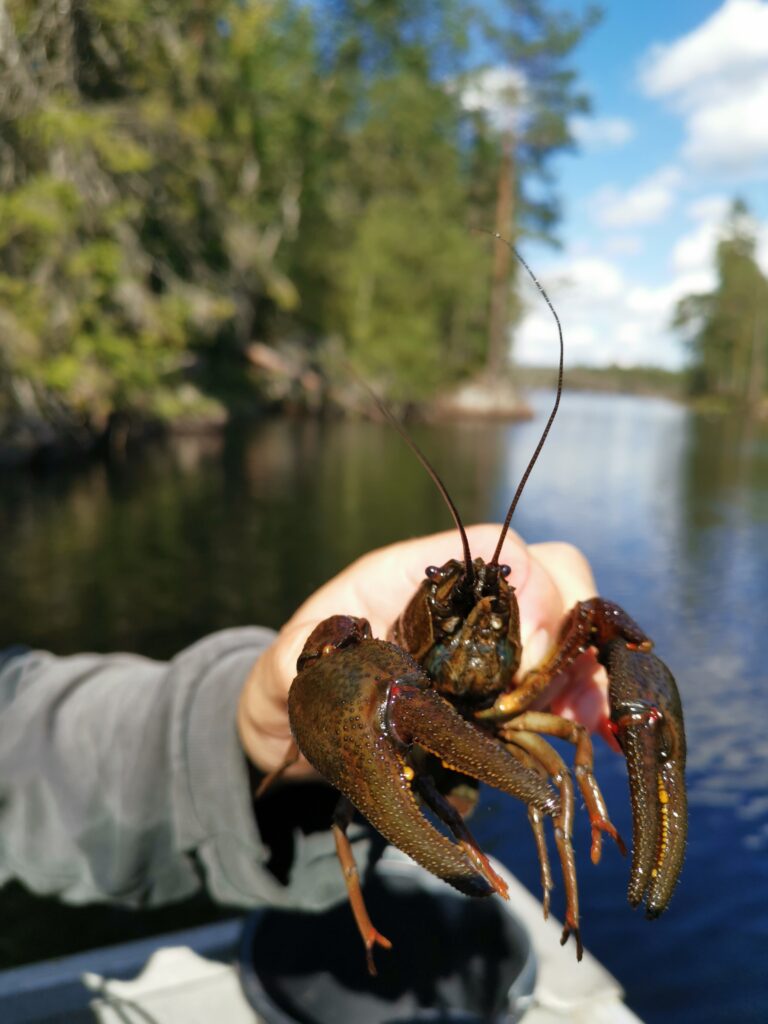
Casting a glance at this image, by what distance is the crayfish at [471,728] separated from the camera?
1822 mm

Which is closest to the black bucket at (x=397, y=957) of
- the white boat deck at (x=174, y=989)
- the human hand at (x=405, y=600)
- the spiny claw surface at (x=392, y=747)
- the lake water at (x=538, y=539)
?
the white boat deck at (x=174, y=989)

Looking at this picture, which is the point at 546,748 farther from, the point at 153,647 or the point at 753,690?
the point at 153,647

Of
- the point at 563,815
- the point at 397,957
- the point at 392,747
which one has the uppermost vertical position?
the point at 392,747

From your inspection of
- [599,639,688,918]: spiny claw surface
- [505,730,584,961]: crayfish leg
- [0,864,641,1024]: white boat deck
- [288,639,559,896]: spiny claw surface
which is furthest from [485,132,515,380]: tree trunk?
[288,639,559,896]: spiny claw surface

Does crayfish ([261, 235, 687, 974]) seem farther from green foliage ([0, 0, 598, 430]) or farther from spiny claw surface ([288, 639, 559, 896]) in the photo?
green foliage ([0, 0, 598, 430])

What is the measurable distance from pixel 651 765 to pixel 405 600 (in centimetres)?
96

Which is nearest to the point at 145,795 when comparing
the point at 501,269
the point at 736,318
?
the point at 501,269

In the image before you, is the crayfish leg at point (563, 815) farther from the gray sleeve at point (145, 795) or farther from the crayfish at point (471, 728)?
the gray sleeve at point (145, 795)

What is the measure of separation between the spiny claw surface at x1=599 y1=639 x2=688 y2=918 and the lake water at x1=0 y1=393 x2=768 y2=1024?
0.64m

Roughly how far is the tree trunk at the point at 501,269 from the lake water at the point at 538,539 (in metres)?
20.5

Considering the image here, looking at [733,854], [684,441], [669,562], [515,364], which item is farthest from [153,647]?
[515,364]

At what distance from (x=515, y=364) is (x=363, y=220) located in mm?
14601

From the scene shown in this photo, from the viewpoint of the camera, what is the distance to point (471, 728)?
191 cm

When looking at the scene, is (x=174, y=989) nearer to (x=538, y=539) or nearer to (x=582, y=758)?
(x=582, y=758)
